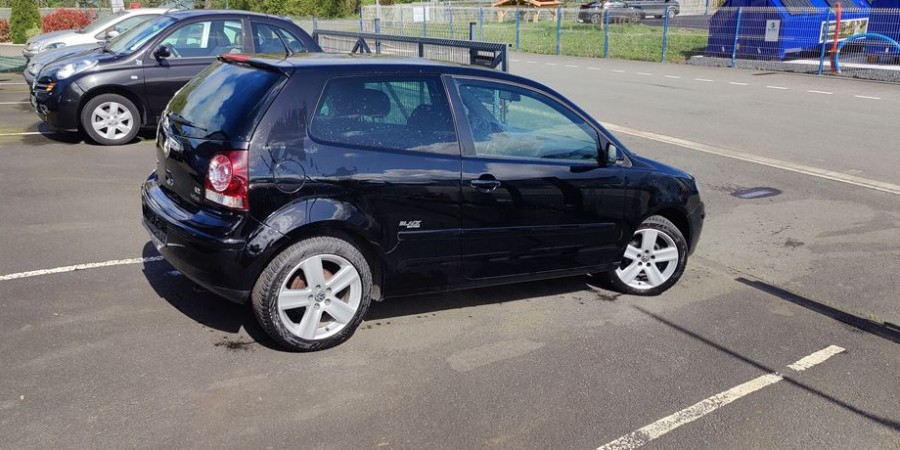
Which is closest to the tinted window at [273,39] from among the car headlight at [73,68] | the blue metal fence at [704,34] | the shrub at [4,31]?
the car headlight at [73,68]

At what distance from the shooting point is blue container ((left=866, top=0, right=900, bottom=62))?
19.7m

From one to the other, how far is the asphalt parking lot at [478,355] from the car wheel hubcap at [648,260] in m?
0.21

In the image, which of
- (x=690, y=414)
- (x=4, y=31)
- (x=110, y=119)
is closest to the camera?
(x=690, y=414)

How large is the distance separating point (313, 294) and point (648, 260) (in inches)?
100

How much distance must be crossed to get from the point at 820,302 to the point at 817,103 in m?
11.0

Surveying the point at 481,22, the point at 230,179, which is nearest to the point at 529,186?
the point at 230,179

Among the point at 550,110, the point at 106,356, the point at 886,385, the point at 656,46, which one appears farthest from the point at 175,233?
the point at 656,46

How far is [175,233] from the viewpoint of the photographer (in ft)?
14.1

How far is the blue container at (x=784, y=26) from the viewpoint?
2077cm

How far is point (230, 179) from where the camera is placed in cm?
405

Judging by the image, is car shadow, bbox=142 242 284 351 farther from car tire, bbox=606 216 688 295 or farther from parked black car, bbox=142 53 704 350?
car tire, bbox=606 216 688 295

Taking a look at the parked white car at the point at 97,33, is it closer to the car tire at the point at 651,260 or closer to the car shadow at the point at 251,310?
the car shadow at the point at 251,310

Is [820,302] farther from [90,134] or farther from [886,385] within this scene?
[90,134]

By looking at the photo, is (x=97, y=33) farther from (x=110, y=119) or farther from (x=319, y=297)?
(x=319, y=297)
